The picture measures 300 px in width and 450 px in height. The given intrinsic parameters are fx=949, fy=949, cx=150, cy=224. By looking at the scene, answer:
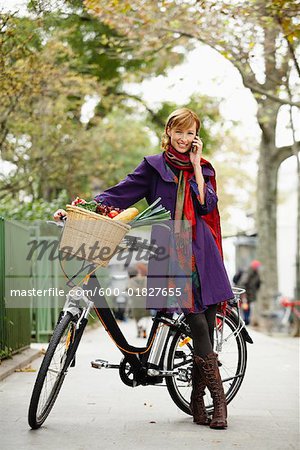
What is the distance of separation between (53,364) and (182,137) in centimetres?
171

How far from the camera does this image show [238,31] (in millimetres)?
15344

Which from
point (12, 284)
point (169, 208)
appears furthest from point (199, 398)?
point (12, 284)

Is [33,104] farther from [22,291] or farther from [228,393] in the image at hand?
[228,393]

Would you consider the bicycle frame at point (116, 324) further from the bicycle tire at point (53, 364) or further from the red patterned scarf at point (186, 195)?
the red patterned scarf at point (186, 195)

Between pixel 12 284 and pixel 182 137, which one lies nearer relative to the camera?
pixel 182 137

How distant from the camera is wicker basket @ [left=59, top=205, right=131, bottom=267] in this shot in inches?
227

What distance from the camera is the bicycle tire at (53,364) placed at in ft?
18.9

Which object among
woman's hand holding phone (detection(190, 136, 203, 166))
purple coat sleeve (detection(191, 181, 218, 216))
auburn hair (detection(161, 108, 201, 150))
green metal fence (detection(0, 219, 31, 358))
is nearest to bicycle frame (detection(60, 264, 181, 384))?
purple coat sleeve (detection(191, 181, 218, 216))

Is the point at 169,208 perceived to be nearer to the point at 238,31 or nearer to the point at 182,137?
the point at 182,137

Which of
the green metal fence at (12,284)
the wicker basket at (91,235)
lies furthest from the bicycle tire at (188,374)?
Answer: the green metal fence at (12,284)

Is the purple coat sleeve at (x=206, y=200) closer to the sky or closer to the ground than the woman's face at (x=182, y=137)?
closer to the ground

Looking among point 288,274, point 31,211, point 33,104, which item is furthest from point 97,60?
point 288,274

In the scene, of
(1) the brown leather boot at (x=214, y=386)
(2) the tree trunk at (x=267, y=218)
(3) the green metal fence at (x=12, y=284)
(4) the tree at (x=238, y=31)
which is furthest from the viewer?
(2) the tree trunk at (x=267, y=218)

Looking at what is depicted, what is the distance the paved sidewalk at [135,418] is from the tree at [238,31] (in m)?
4.02
